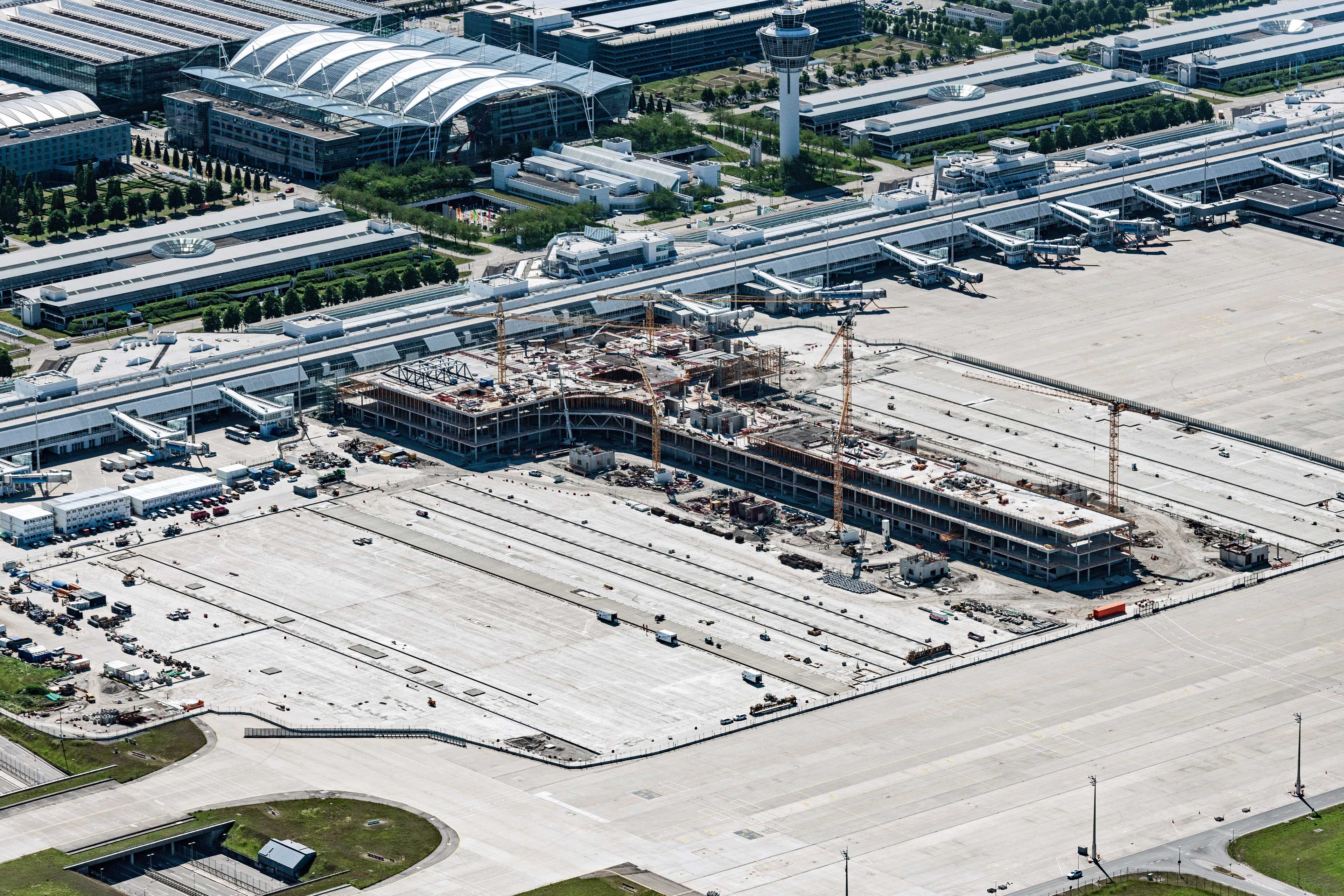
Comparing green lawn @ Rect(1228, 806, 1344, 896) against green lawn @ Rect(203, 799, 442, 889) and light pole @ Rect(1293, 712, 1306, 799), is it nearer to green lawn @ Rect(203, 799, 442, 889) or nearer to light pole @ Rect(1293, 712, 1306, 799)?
light pole @ Rect(1293, 712, 1306, 799)

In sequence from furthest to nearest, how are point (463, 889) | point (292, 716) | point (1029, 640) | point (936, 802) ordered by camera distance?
point (1029, 640) → point (292, 716) → point (936, 802) → point (463, 889)

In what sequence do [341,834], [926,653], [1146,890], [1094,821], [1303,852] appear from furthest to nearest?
[926,653] → [1094,821] → [341,834] → [1303,852] → [1146,890]

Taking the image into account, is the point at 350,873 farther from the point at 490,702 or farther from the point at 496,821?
the point at 490,702

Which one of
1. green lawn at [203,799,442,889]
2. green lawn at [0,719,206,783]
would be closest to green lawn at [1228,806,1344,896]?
green lawn at [203,799,442,889]

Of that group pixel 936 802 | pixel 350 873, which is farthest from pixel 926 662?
pixel 350 873

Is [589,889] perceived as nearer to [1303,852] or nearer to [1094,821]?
[1094,821]

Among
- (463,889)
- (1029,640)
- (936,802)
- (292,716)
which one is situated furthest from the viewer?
(1029,640)

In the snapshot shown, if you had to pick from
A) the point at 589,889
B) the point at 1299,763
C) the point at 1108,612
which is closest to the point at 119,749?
the point at 589,889
